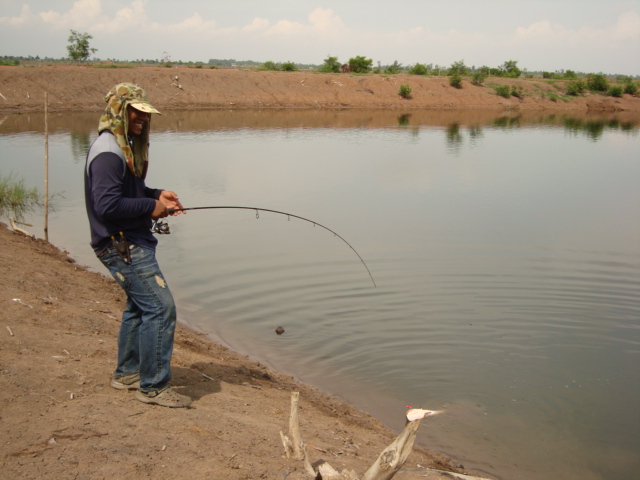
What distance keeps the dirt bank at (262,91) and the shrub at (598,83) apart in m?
2.23

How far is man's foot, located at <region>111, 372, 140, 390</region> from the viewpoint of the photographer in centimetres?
389

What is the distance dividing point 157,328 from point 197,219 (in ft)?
28.0

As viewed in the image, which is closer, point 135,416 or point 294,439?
point 294,439

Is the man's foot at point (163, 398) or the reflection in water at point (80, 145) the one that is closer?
the man's foot at point (163, 398)

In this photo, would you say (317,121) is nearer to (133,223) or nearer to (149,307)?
(133,223)

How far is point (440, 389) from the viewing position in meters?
5.86

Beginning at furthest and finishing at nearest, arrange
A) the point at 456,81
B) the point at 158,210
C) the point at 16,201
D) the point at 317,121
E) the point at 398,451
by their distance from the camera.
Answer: the point at 456,81 < the point at 317,121 < the point at 16,201 < the point at 158,210 < the point at 398,451

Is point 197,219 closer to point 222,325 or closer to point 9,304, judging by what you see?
point 222,325

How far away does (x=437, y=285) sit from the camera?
847cm

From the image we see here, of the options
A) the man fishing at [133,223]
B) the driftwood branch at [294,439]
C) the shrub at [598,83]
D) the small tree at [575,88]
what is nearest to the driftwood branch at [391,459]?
the driftwood branch at [294,439]

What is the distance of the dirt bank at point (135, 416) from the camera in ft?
10.0

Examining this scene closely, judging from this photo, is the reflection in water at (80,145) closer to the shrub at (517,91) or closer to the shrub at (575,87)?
the shrub at (517,91)

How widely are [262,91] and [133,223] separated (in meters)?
41.3

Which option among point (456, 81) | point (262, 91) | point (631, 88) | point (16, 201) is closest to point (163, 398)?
point (16, 201)
